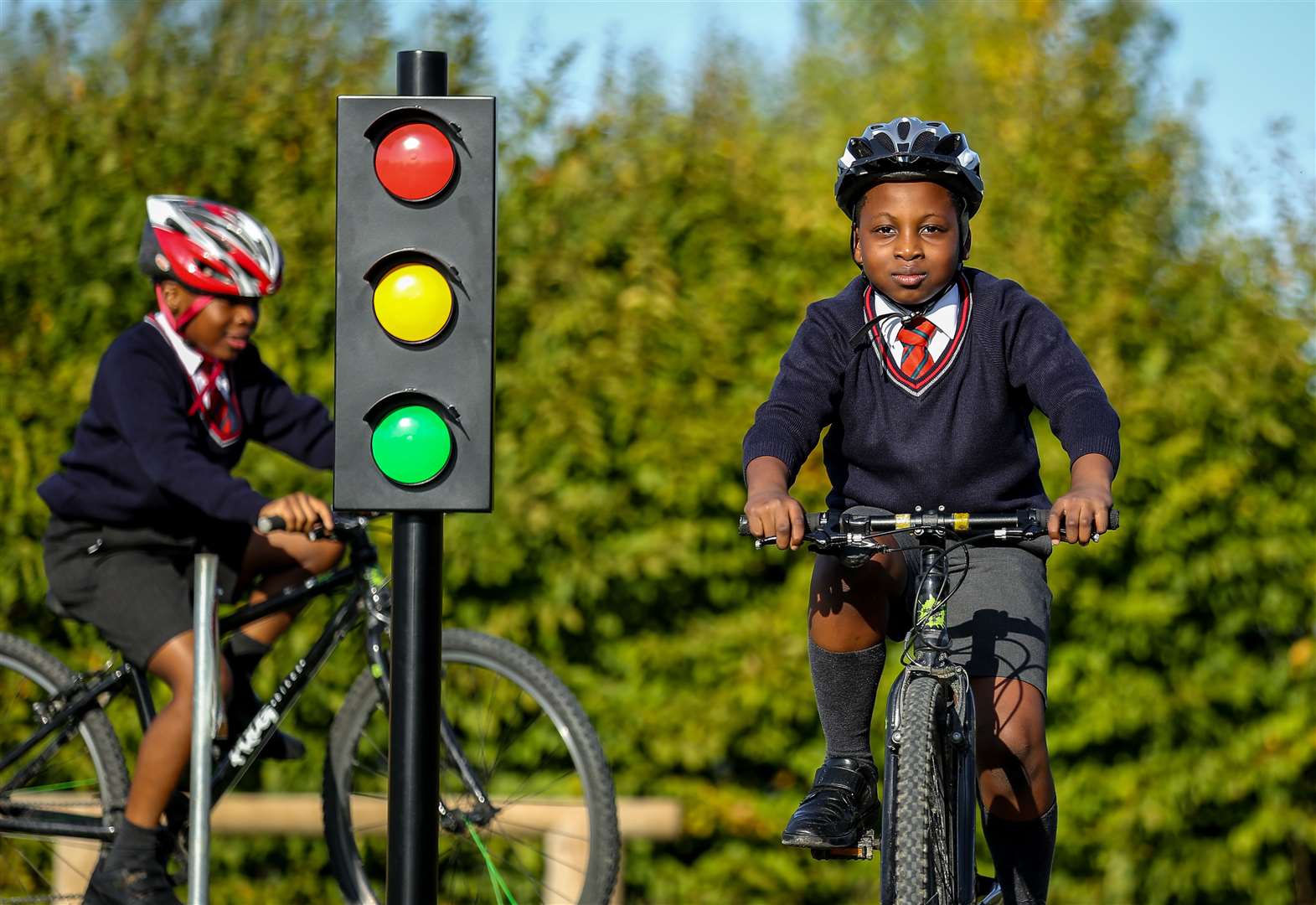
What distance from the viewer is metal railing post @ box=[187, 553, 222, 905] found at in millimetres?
3768

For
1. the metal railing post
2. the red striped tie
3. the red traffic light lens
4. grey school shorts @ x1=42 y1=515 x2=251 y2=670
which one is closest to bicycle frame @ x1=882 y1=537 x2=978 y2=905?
the red striped tie

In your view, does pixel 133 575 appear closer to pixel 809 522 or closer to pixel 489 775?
pixel 489 775

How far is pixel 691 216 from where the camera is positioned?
6.51 meters

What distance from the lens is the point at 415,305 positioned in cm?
311

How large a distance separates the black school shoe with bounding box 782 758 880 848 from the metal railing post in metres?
1.34

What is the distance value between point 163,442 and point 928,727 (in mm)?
2283

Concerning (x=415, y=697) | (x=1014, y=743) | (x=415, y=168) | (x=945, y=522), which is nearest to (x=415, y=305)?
(x=415, y=168)

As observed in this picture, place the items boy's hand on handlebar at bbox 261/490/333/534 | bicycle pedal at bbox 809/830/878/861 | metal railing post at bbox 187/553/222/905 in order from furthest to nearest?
boy's hand on handlebar at bbox 261/490/333/534 → metal railing post at bbox 187/553/222/905 → bicycle pedal at bbox 809/830/878/861

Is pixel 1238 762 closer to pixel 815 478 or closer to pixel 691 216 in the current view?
pixel 815 478

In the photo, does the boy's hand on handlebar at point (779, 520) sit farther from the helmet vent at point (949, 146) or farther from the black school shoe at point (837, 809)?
the helmet vent at point (949, 146)

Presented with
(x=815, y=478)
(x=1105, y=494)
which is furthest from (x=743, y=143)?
(x=1105, y=494)

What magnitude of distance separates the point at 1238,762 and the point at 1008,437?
3182mm

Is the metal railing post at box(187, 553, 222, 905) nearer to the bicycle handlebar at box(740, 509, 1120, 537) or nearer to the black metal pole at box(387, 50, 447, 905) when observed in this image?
the black metal pole at box(387, 50, 447, 905)

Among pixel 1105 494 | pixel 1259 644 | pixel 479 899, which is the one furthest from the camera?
pixel 1259 644
